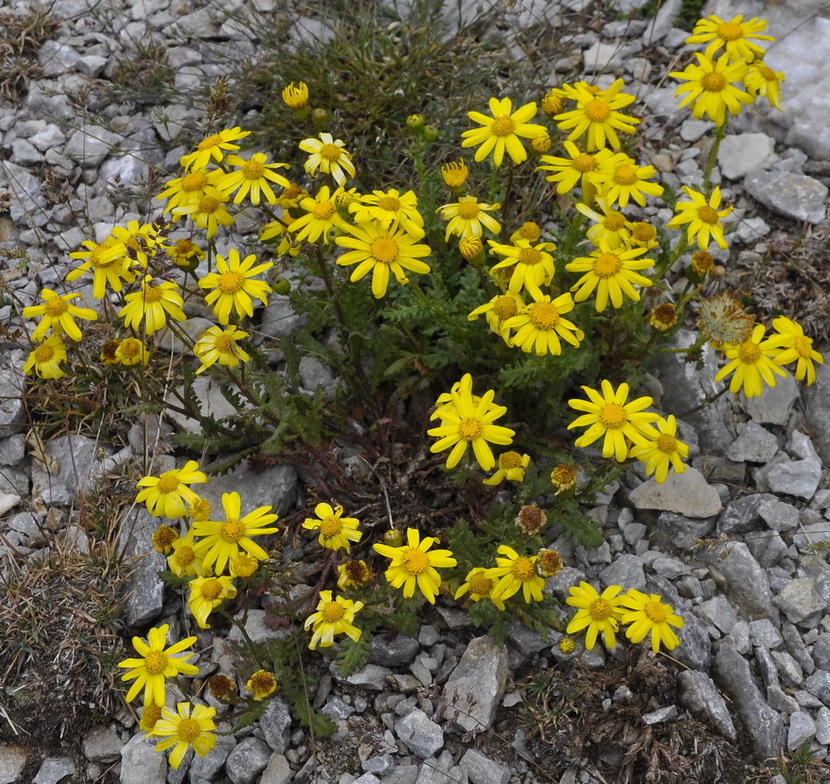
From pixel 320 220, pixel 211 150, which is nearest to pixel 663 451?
pixel 320 220

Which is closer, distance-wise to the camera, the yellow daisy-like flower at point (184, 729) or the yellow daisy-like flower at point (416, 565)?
the yellow daisy-like flower at point (184, 729)

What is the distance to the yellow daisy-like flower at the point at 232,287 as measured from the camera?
11.7ft

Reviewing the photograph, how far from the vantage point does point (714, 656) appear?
3.39m

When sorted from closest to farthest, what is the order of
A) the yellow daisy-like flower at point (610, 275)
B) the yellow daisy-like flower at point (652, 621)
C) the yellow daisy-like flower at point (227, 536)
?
the yellow daisy-like flower at point (652, 621), the yellow daisy-like flower at point (227, 536), the yellow daisy-like flower at point (610, 275)

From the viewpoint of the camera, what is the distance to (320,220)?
11.7 ft

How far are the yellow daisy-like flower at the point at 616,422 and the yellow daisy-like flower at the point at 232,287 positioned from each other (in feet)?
4.65

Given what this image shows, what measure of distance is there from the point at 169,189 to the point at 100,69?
2.26 meters

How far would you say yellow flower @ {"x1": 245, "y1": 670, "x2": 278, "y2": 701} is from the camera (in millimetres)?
3133

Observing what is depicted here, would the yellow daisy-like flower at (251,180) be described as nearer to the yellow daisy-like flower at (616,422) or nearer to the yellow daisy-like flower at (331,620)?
the yellow daisy-like flower at (616,422)

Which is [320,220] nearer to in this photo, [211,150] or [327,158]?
[327,158]

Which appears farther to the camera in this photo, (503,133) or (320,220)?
(503,133)

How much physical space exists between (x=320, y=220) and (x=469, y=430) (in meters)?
1.13

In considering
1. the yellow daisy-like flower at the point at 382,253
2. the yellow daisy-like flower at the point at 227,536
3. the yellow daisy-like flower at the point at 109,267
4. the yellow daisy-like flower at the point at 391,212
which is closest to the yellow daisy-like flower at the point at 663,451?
the yellow daisy-like flower at the point at 382,253

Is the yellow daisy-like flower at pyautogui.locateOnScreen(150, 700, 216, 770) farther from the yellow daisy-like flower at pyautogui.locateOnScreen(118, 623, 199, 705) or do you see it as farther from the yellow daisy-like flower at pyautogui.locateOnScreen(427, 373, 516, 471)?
the yellow daisy-like flower at pyautogui.locateOnScreen(427, 373, 516, 471)
